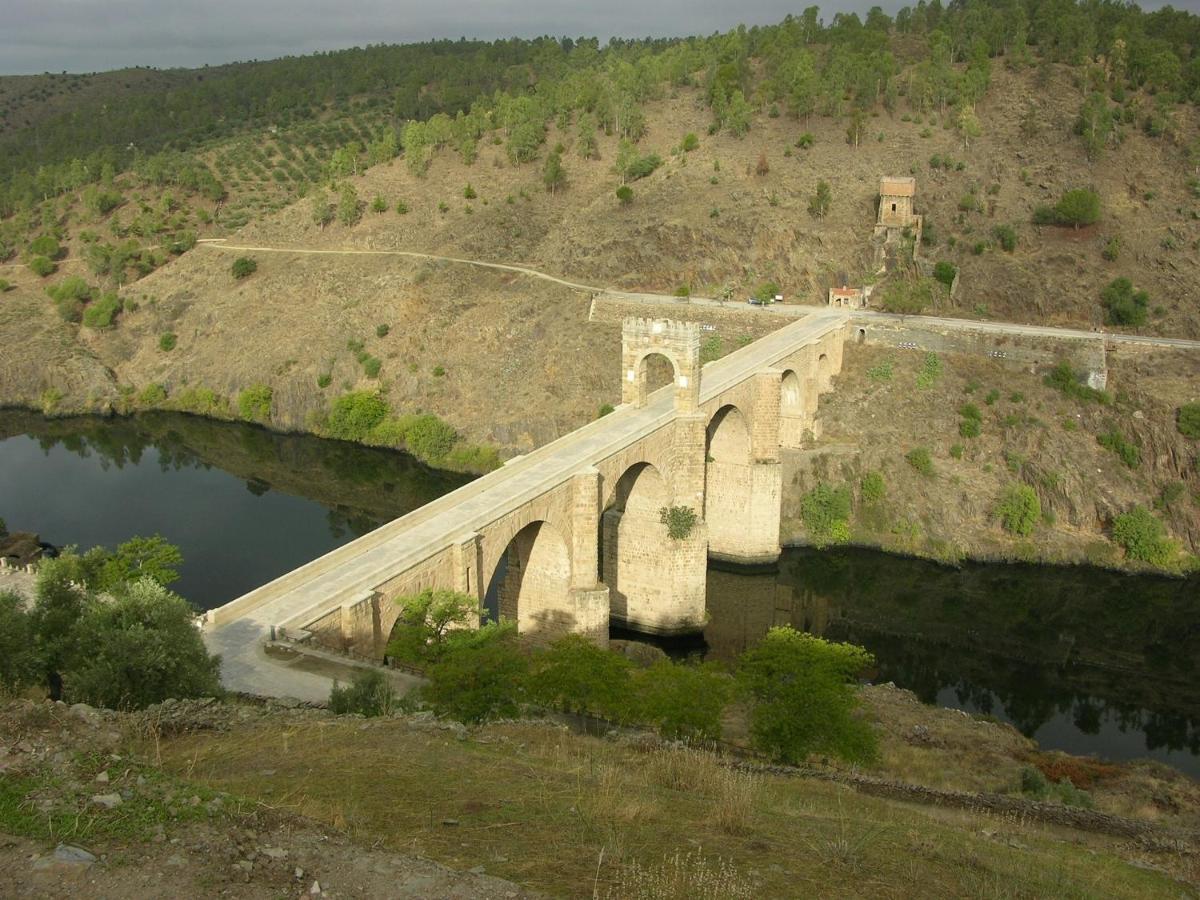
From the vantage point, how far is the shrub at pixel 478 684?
1884 cm

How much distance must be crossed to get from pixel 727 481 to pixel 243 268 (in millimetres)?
46661

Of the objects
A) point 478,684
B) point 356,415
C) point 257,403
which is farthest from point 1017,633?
point 257,403

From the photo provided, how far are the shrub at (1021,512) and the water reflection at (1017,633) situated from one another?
1.82 m

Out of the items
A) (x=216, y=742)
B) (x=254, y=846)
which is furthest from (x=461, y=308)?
(x=254, y=846)

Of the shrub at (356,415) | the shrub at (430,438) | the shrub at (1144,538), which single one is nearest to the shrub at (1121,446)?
the shrub at (1144,538)

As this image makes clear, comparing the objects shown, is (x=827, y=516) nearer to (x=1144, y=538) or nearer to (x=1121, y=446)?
(x=1144, y=538)

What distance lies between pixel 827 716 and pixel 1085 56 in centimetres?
7310

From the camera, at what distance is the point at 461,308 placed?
67.9 meters

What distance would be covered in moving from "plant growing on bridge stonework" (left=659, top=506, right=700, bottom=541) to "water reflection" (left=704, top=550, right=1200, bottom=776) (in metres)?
4.86

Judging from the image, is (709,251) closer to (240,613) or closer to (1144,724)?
(1144,724)

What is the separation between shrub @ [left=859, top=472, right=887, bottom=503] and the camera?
49.0 metres

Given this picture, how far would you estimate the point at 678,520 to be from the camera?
38.5 metres

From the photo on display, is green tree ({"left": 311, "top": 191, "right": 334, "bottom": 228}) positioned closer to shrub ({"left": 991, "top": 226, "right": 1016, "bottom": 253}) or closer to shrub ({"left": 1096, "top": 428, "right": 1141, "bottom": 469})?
shrub ({"left": 991, "top": 226, "right": 1016, "bottom": 253})

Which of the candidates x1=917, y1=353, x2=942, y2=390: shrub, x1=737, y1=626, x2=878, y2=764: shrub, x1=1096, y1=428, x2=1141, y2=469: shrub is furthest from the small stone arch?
x1=737, y1=626, x2=878, y2=764: shrub
